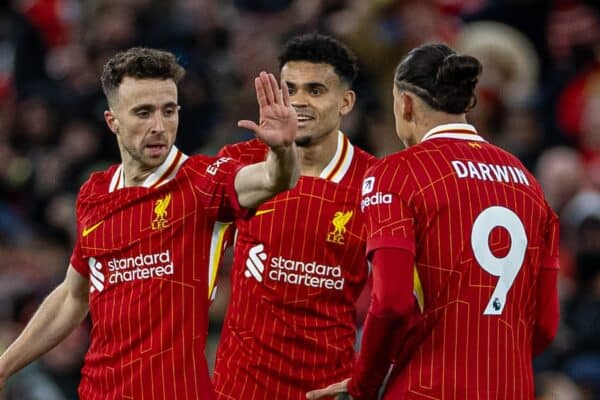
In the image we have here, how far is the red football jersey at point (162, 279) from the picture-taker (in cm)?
618

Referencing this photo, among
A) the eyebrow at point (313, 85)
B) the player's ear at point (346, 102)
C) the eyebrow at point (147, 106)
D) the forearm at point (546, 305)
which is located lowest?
the forearm at point (546, 305)

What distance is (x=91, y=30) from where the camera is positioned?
1380 cm

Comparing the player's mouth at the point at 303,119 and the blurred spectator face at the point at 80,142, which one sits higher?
the blurred spectator face at the point at 80,142

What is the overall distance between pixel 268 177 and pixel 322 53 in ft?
5.40

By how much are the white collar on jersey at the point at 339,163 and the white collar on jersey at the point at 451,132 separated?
3.94 feet

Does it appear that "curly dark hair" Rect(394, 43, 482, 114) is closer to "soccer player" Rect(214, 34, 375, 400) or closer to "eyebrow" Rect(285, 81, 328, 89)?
"soccer player" Rect(214, 34, 375, 400)

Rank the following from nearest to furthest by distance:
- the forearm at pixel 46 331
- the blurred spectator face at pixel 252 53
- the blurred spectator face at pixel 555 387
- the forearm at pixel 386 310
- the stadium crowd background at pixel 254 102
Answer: the forearm at pixel 386 310 < the forearm at pixel 46 331 < the blurred spectator face at pixel 555 387 < the stadium crowd background at pixel 254 102 < the blurred spectator face at pixel 252 53

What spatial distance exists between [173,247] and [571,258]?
436cm

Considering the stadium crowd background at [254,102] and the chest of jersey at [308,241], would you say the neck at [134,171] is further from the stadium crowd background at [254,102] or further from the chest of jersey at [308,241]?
the stadium crowd background at [254,102]

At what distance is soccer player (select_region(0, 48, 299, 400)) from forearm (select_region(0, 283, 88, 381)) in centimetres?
29

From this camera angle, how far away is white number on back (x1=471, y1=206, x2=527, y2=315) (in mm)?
5719

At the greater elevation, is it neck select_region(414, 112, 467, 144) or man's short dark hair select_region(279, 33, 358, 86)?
man's short dark hair select_region(279, 33, 358, 86)

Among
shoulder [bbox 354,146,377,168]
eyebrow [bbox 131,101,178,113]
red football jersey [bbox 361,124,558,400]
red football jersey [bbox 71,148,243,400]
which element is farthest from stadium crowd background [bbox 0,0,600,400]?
eyebrow [bbox 131,101,178,113]

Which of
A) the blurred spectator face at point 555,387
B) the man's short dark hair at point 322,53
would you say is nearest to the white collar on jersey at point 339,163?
the man's short dark hair at point 322,53
